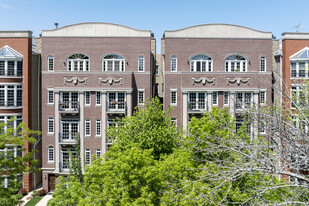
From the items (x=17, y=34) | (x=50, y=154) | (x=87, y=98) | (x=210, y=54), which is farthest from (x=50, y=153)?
(x=210, y=54)

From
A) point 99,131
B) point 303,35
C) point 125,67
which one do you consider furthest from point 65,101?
point 303,35

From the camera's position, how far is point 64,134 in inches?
1067

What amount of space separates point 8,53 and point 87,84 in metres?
9.82

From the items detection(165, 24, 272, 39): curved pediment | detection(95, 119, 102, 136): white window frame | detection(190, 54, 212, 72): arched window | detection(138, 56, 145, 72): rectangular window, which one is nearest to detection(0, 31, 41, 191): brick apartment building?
detection(95, 119, 102, 136): white window frame

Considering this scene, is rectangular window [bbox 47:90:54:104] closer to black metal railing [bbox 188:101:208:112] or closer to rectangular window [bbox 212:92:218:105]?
black metal railing [bbox 188:101:208:112]

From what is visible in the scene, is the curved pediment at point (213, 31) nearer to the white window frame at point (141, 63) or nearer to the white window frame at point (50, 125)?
the white window frame at point (141, 63)

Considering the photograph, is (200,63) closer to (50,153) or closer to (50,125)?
(50,125)

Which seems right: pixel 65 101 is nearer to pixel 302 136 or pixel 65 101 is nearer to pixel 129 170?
pixel 129 170

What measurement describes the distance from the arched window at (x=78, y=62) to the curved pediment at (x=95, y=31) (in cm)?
250

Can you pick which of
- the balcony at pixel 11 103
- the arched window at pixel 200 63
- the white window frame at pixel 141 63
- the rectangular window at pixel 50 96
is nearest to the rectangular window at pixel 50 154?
the rectangular window at pixel 50 96

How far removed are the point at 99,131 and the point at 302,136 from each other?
2239cm

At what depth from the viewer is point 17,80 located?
27391mm

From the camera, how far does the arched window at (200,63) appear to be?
90.7ft

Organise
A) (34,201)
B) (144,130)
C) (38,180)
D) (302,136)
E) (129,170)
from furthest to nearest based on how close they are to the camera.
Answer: (38,180), (34,201), (144,130), (129,170), (302,136)
